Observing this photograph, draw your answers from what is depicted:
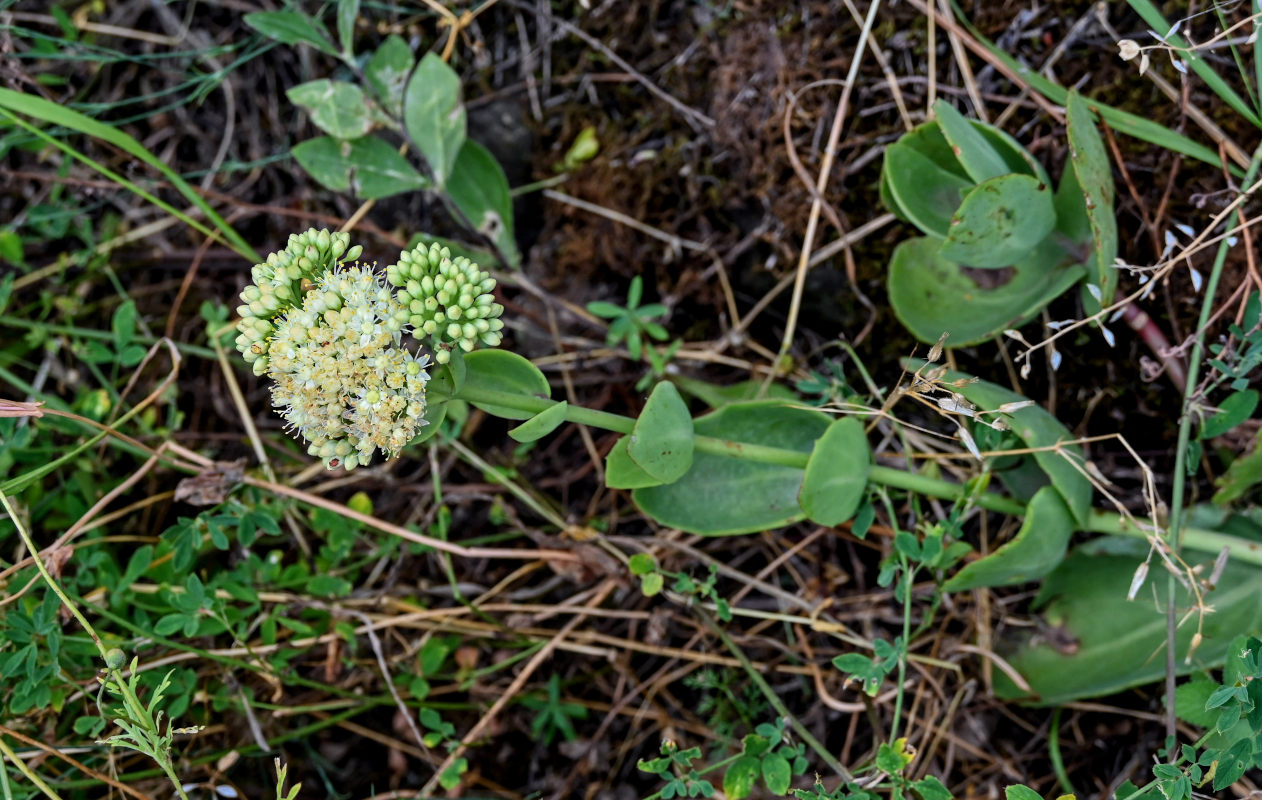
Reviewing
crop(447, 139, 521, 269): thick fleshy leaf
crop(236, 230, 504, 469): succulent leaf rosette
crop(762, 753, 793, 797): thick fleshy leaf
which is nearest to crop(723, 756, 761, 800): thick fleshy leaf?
crop(762, 753, 793, 797): thick fleshy leaf

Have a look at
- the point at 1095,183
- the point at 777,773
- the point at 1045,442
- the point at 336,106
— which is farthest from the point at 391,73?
the point at 777,773

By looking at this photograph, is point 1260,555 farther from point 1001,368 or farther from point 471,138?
point 471,138

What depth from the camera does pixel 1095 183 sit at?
1910mm

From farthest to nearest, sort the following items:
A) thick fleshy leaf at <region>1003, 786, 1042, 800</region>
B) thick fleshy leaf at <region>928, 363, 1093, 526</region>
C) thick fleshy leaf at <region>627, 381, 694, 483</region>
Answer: thick fleshy leaf at <region>928, 363, 1093, 526</region> < thick fleshy leaf at <region>627, 381, 694, 483</region> < thick fleshy leaf at <region>1003, 786, 1042, 800</region>

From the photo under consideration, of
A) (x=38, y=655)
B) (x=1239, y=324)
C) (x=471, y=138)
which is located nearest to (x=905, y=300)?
(x=1239, y=324)

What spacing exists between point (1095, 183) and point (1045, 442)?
0.54 metres

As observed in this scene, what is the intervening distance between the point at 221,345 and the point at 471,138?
0.93 m

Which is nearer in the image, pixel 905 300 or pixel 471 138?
pixel 905 300

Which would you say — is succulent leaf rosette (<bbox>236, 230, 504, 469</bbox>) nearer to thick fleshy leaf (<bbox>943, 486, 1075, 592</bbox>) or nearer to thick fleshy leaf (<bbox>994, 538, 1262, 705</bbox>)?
thick fleshy leaf (<bbox>943, 486, 1075, 592</bbox>)

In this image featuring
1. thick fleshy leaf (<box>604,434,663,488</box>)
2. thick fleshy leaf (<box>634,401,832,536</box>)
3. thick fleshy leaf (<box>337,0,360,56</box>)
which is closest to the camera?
thick fleshy leaf (<box>604,434,663,488</box>)

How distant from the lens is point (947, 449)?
2336mm

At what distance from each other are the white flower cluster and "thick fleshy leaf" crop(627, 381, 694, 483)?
1.30ft

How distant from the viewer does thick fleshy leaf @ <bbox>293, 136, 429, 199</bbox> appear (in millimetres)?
2469

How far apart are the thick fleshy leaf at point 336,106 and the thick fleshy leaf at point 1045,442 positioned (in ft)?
5.35
